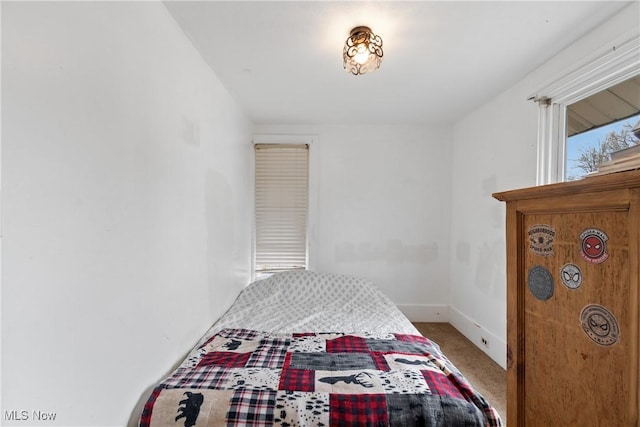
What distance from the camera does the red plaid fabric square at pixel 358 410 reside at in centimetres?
111

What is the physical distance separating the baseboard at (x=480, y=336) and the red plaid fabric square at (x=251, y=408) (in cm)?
200

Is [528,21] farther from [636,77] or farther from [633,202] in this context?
[633,202]

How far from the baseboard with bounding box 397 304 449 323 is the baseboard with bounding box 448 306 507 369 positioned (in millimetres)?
69

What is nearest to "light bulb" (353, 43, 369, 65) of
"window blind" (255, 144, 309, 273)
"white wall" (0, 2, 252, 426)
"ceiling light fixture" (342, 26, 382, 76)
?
"ceiling light fixture" (342, 26, 382, 76)

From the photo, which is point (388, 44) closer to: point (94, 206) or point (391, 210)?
point (94, 206)

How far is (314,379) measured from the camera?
131 cm

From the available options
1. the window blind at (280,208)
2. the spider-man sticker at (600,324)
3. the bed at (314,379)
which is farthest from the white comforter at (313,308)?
the spider-man sticker at (600,324)

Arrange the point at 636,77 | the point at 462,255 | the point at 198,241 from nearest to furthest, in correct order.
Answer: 1. the point at 636,77
2. the point at 198,241
3. the point at 462,255

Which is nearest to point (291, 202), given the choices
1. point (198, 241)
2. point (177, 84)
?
point (198, 241)

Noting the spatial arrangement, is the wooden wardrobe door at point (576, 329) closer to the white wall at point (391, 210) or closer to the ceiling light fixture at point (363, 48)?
the ceiling light fixture at point (363, 48)

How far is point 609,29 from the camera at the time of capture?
1451 millimetres

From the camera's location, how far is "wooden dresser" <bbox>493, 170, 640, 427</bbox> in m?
0.71

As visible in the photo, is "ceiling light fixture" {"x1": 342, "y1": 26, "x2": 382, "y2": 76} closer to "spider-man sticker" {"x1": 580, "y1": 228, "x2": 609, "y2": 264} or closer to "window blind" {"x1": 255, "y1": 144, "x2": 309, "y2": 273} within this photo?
"spider-man sticker" {"x1": 580, "y1": 228, "x2": 609, "y2": 264}

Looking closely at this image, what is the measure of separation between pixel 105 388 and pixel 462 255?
302 centimetres
